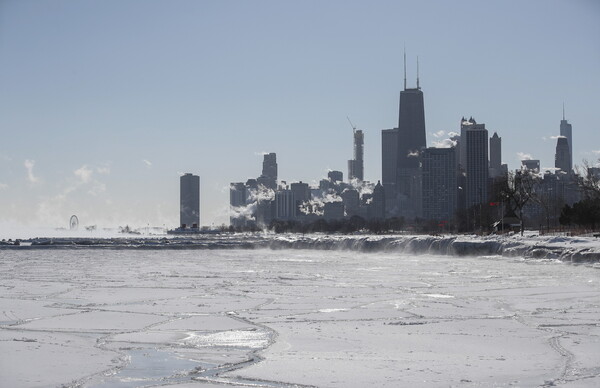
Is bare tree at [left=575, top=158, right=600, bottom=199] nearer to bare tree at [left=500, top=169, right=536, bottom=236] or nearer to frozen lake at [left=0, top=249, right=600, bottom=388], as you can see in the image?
bare tree at [left=500, top=169, right=536, bottom=236]

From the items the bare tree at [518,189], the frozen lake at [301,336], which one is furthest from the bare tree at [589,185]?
the frozen lake at [301,336]

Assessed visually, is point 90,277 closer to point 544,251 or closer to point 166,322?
point 166,322

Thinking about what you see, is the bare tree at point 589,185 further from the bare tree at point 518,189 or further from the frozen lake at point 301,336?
the frozen lake at point 301,336

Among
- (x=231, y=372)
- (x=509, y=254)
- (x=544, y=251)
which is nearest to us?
(x=231, y=372)

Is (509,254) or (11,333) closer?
(11,333)

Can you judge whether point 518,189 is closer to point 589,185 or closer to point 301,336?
point 589,185

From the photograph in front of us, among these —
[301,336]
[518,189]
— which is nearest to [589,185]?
[518,189]

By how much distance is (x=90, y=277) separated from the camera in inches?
1278

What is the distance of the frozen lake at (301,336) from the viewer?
1096cm

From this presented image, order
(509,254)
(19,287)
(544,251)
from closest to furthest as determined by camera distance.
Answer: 1. (19,287)
2. (544,251)
3. (509,254)

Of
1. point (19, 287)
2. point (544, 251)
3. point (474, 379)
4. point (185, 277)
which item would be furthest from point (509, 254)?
point (474, 379)

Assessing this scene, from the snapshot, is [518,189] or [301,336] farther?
[518,189]

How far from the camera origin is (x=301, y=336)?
48.0ft

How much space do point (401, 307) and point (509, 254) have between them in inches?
1464
